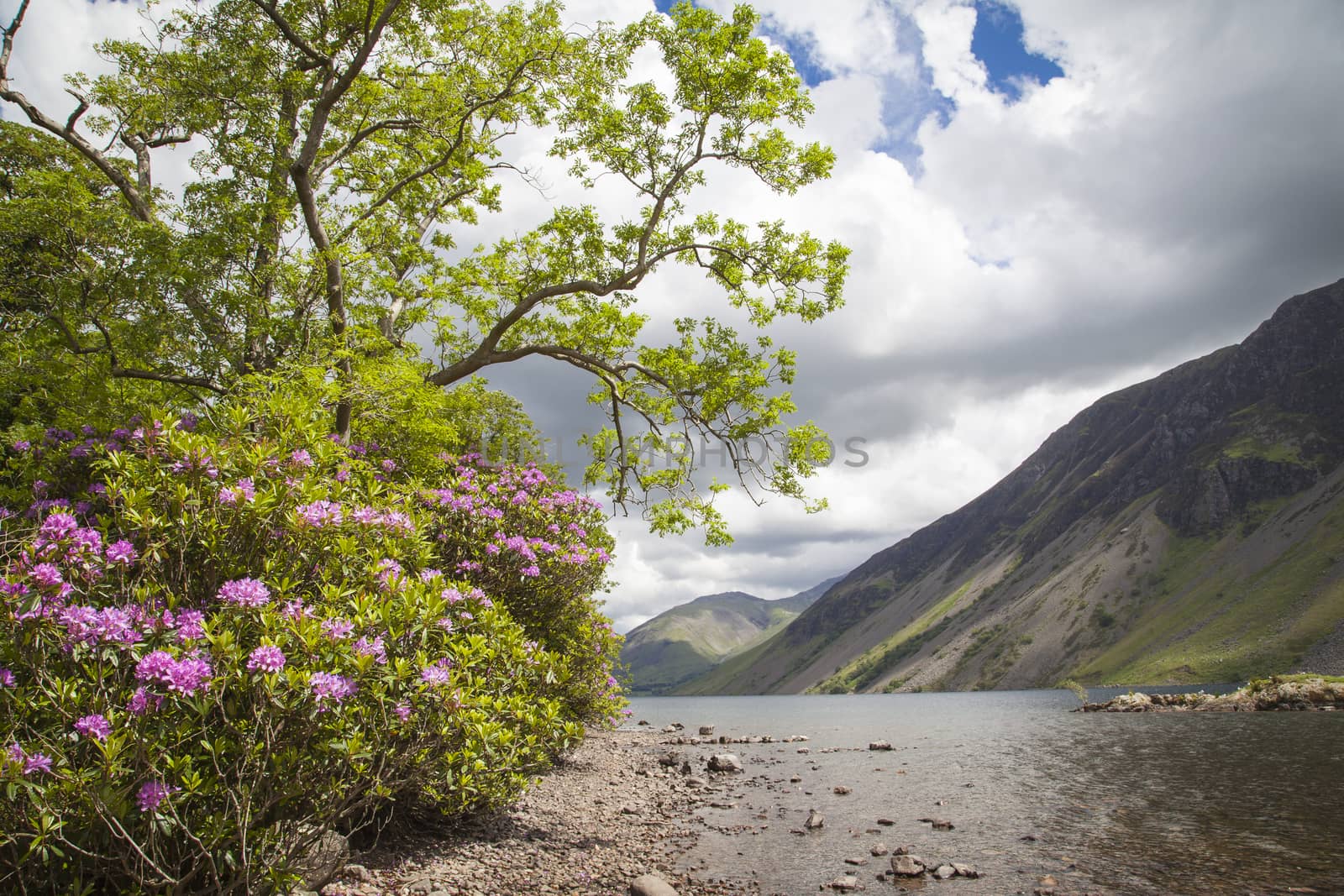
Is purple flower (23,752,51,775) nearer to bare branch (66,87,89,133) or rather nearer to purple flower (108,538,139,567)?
purple flower (108,538,139,567)

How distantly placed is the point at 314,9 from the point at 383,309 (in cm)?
798

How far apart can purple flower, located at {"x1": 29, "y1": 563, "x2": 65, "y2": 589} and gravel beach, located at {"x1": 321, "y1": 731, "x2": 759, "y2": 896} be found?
558 cm

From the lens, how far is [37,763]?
16.4 ft

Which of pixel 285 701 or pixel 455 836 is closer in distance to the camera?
pixel 285 701

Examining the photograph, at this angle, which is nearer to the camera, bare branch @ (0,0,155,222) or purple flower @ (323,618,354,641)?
purple flower @ (323,618,354,641)

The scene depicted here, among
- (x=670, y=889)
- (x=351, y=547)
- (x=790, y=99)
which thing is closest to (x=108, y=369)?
(x=351, y=547)

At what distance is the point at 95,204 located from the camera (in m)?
14.8

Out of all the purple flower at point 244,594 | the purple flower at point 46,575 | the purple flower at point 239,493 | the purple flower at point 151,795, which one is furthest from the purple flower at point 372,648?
the purple flower at point 46,575

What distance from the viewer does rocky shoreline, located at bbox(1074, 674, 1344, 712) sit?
44.2m

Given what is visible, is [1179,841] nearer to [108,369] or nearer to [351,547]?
[351,547]

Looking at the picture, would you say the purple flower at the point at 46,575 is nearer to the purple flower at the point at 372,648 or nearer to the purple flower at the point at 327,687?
the purple flower at the point at 327,687

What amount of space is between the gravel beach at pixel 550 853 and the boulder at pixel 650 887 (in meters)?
0.06

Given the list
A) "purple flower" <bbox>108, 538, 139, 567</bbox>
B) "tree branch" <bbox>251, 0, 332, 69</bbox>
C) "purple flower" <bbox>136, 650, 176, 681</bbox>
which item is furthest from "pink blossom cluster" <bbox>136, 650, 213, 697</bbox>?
"tree branch" <bbox>251, 0, 332, 69</bbox>

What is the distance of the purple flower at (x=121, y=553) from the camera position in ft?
19.6
